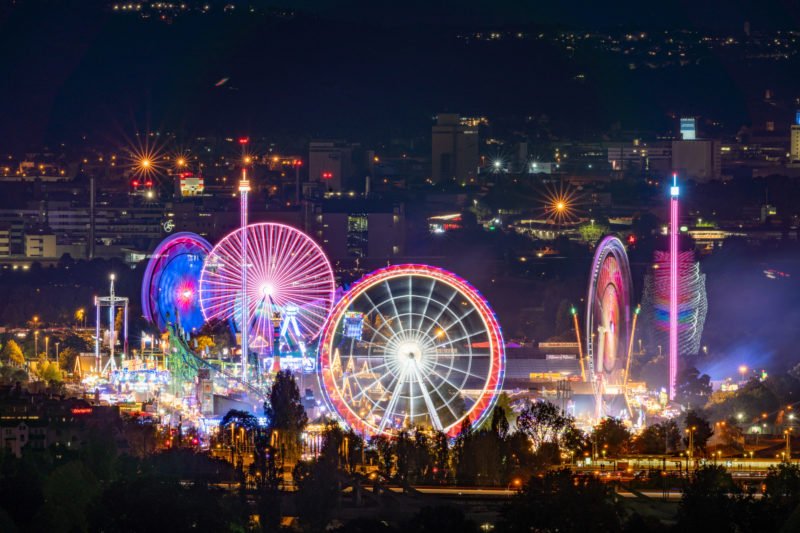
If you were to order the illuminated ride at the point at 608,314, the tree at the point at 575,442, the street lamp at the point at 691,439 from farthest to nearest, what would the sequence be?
the illuminated ride at the point at 608,314 → the tree at the point at 575,442 → the street lamp at the point at 691,439

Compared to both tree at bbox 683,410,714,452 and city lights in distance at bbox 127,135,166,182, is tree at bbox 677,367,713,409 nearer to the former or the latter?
tree at bbox 683,410,714,452

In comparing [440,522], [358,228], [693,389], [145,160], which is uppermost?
[145,160]

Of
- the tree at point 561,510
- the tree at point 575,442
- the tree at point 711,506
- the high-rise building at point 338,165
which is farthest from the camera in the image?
the high-rise building at point 338,165

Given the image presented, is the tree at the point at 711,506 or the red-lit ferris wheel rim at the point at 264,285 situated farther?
the red-lit ferris wheel rim at the point at 264,285

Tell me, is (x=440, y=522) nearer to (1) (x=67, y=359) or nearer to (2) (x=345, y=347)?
(2) (x=345, y=347)

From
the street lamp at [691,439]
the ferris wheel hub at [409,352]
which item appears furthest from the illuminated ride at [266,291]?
the street lamp at [691,439]

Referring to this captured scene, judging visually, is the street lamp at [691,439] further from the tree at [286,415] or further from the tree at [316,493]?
the tree at [286,415]

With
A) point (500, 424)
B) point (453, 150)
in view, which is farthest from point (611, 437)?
point (453, 150)
